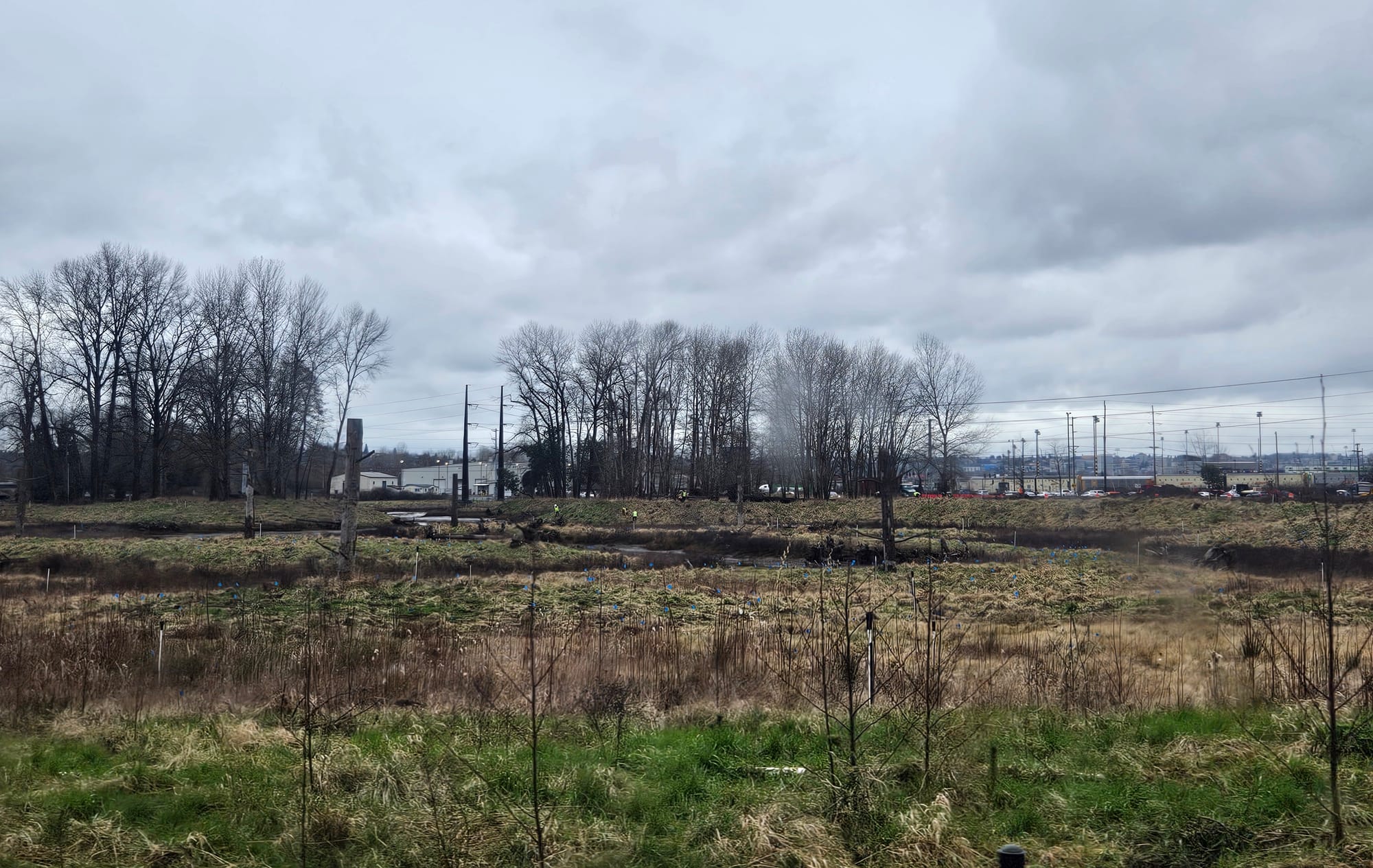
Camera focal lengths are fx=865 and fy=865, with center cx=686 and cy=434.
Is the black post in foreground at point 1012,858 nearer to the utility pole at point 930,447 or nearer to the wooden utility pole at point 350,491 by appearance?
the wooden utility pole at point 350,491

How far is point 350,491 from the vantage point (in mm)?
18281

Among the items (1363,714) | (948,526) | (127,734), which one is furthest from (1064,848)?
(948,526)

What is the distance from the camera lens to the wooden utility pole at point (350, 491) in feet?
59.0

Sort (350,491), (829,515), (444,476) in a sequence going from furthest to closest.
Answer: (444,476), (829,515), (350,491)

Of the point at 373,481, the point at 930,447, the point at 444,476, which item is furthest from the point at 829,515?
the point at 373,481

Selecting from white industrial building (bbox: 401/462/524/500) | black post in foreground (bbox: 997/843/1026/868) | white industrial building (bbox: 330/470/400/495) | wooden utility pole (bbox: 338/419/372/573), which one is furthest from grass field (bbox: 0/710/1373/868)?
white industrial building (bbox: 330/470/400/495)

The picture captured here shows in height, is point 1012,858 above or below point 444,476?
below

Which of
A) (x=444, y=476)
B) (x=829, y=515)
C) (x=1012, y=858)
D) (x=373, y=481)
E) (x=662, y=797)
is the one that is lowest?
(x=829, y=515)

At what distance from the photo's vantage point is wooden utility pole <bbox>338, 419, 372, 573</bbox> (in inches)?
708

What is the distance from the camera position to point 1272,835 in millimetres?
4312

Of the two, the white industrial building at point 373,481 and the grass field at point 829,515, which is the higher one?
the white industrial building at point 373,481

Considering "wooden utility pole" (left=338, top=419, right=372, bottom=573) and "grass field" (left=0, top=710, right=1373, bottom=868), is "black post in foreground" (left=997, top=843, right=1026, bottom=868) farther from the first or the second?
"wooden utility pole" (left=338, top=419, right=372, bottom=573)

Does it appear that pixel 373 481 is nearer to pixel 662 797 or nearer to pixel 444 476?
pixel 444 476

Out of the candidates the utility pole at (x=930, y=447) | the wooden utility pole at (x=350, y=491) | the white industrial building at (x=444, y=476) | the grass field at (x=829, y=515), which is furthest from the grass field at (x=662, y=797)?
the white industrial building at (x=444, y=476)
